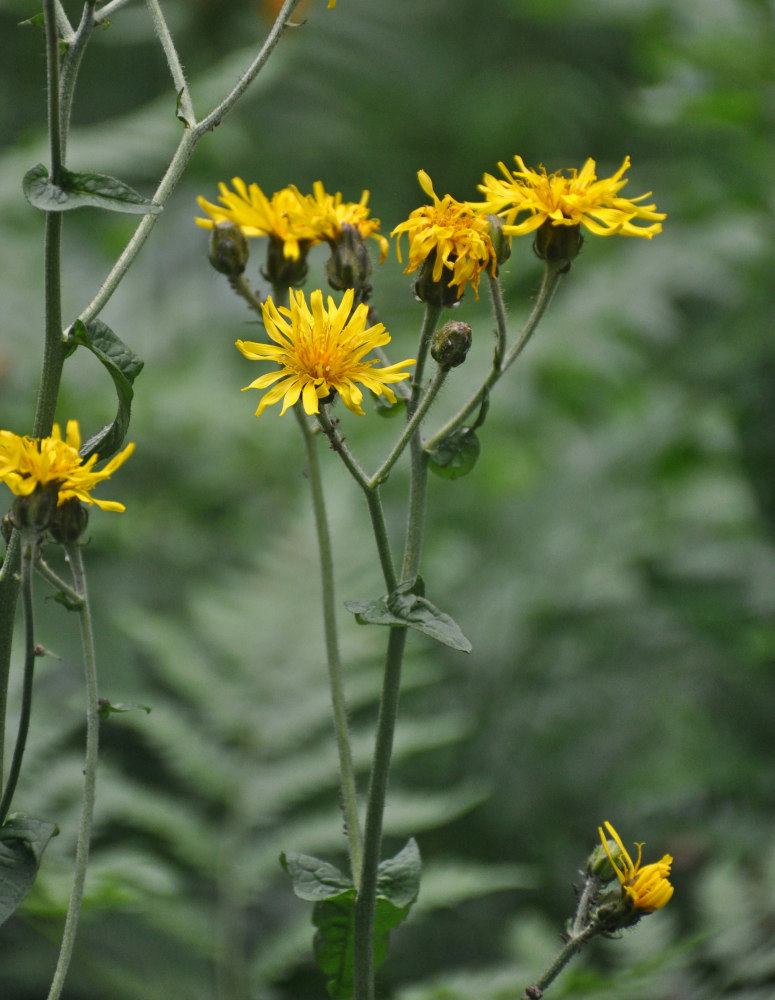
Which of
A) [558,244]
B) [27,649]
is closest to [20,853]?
[27,649]

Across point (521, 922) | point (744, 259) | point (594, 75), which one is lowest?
point (521, 922)

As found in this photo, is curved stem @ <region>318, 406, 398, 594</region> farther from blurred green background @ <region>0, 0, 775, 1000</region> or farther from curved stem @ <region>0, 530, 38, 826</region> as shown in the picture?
blurred green background @ <region>0, 0, 775, 1000</region>

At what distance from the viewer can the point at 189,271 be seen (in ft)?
16.6

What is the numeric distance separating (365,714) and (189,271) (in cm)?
269

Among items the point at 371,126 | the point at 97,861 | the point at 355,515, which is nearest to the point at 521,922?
the point at 97,861

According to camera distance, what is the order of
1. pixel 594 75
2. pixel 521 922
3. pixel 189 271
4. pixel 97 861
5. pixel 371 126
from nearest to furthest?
pixel 97 861
pixel 521 922
pixel 189 271
pixel 371 126
pixel 594 75

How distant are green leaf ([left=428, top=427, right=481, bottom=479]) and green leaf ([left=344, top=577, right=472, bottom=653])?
0.63 feet

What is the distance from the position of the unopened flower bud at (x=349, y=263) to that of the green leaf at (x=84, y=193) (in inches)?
12.7

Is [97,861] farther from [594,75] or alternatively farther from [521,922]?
[594,75]

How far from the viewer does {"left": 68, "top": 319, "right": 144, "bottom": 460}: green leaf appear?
1.09 metres

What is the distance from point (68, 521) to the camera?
1.10 m

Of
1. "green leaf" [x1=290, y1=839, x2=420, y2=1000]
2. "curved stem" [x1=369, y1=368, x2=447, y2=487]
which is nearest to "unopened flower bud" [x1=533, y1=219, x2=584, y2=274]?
"curved stem" [x1=369, y1=368, x2=447, y2=487]

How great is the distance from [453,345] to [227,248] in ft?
1.16

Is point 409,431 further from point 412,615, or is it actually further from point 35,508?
point 35,508
